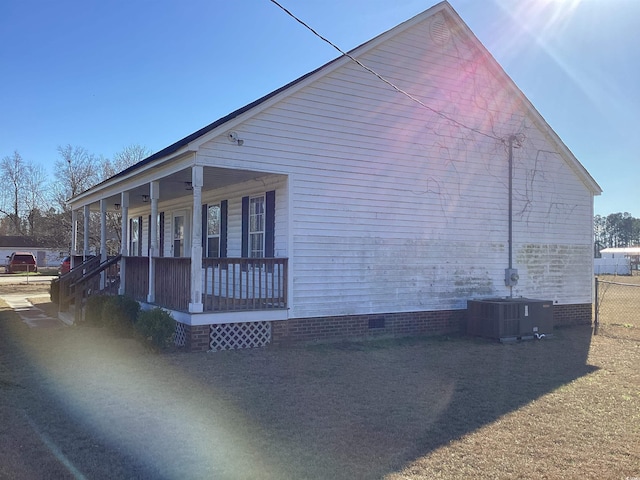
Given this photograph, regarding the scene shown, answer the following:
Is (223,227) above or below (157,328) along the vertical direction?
above

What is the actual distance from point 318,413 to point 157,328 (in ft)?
13.0

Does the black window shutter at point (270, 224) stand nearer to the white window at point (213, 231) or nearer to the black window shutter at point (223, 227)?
the black window shutter at point (223, 227)

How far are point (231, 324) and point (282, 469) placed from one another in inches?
213

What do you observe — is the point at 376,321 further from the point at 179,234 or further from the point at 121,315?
the point at 179,234

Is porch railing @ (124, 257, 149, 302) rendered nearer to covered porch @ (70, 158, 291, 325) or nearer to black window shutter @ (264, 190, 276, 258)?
covered porch @ (70, 158, 291, 325)

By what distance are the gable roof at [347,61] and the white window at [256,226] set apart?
1928 mm

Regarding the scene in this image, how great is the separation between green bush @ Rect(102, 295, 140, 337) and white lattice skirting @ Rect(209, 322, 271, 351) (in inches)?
76.4

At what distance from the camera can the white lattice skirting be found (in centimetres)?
945

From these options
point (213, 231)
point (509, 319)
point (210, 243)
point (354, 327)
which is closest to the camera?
point (354, 327)

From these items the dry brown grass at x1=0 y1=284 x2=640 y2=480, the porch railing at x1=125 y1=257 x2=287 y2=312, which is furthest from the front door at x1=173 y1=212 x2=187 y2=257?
the dry brown grass at x1=0 y1=284 x2=640 y2=480

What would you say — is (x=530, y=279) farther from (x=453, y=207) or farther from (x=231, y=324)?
(x=231, y=324)

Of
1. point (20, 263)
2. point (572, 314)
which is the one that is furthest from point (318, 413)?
point (20, 263)

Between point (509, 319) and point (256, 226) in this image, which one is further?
point (256, 226)

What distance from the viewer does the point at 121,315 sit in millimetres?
10562
